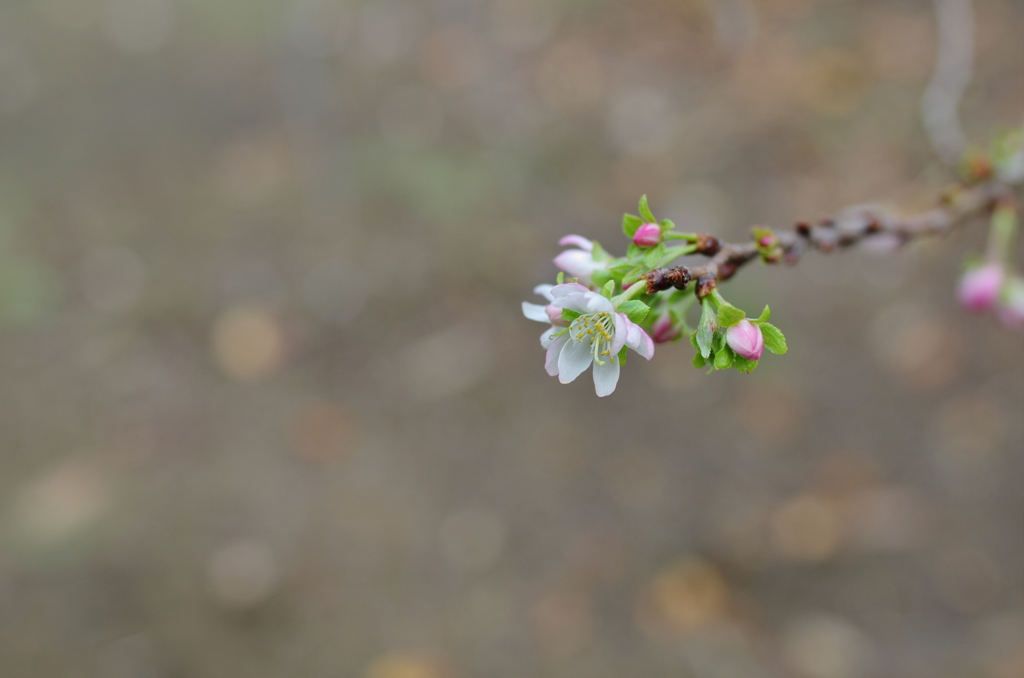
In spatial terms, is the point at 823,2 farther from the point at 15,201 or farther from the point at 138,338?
the point at 15,201

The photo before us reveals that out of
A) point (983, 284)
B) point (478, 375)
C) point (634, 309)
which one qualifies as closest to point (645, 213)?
point (634, 309)

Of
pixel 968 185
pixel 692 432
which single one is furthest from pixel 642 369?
pixel 968 185

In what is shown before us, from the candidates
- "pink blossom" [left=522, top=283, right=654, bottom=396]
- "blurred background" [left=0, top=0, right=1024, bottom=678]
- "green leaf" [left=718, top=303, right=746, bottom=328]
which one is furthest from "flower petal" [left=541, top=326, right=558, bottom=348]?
"blurred background" [left=0, top=0, right=1024, bottom=678]

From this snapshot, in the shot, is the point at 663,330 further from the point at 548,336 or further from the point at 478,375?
the point at 478,375

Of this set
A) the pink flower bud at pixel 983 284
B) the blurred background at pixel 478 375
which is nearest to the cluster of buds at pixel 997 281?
the pink flower bud at pixel 983 284

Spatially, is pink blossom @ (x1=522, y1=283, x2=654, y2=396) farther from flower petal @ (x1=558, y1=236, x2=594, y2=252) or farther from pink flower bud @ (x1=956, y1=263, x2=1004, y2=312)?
pink flower bud @ (x1=956, y1=263, x2=1004, y2=312)
